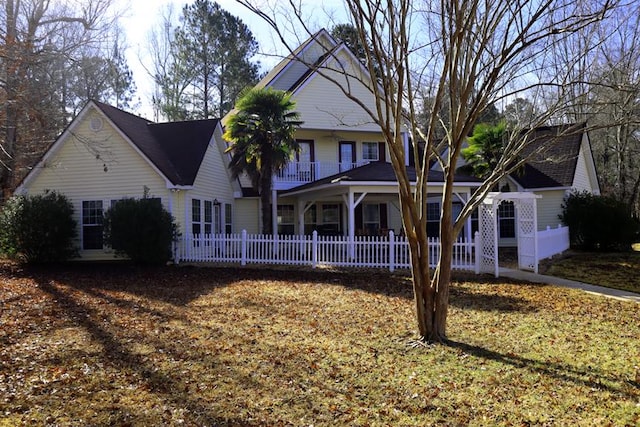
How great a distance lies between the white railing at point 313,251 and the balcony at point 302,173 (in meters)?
4.64

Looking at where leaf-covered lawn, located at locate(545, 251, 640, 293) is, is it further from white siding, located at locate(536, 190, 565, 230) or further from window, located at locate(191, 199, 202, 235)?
window, located at locate(191, 199, 202, 235)

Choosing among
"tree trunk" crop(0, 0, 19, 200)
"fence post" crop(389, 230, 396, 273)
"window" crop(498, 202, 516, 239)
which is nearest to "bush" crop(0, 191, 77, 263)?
"tree trunk" crop(0, 0, 19, 200)

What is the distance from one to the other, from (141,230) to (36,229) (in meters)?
3.38

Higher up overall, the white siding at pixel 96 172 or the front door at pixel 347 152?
the front door at pixel 347 152

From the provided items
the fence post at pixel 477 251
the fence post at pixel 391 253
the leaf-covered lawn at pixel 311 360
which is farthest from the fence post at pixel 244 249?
the fence post at pixel 477 251

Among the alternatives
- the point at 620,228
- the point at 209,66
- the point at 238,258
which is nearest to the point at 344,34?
the point at 238,258

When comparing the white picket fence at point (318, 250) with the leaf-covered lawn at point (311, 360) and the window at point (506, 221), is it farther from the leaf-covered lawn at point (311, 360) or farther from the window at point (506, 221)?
the window at point (506, 221)

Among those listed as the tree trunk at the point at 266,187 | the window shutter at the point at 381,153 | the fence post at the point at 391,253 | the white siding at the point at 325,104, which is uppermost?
the white siding at the point at 325,104

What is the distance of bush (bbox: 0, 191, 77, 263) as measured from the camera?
1534 centimetres

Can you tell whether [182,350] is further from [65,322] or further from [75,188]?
[75,188]

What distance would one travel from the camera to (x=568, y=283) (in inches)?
502

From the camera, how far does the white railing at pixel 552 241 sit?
53.6 ft

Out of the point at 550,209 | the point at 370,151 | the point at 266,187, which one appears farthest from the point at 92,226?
the point at 550,209

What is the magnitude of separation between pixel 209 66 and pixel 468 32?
31976 millimetres
